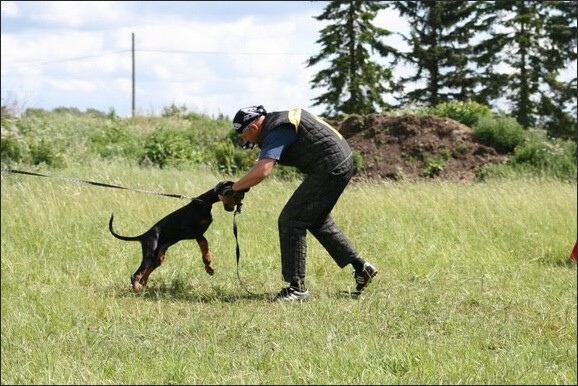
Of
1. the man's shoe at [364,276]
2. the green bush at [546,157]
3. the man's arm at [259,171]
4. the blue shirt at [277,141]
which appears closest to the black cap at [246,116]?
the blue shirt at [277,141]

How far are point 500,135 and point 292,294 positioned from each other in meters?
11.0

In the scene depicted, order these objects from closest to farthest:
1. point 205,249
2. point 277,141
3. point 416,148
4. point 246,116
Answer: point 277,141 < point 246,116 < point 205,249 < point 416,148

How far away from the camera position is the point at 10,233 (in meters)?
8.68

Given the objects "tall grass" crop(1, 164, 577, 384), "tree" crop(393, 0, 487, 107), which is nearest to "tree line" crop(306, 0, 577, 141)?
"tree" crop(393, 0, 487, 107)

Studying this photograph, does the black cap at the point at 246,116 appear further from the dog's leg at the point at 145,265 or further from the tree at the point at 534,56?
the tree at the point at 534,56

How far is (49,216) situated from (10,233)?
0.61 m

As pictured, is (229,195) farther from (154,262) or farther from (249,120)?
(154,262)

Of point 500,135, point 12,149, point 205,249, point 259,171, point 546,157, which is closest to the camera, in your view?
point 259,171

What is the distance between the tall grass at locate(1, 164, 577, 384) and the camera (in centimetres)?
423

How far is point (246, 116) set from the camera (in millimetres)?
6270

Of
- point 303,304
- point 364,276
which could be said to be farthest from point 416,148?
point 303,304

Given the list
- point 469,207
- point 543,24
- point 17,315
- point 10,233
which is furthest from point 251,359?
point 543,24

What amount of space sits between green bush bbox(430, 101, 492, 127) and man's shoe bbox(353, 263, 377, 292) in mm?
11816

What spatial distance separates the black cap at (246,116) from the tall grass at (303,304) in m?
1.44
